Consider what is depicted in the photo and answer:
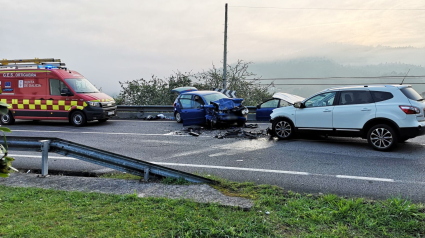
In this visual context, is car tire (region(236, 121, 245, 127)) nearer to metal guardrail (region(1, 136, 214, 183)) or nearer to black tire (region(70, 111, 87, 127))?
black tire (region(70, 111, 87, 127))

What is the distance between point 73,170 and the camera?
6.30 metres

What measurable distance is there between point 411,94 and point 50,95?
12997 mm

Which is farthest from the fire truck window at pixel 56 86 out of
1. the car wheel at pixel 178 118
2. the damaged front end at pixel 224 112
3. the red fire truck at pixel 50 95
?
the damaged front end at pixel 224 112

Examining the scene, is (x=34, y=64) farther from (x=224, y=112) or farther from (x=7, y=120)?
(x=224, y=112)

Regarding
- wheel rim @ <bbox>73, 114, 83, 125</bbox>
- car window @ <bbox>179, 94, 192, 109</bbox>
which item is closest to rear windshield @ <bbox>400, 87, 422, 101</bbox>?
car window @ <bbox>179, 94, 192, 109</bbox>

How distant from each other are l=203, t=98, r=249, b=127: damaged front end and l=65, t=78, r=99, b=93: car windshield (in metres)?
5.57

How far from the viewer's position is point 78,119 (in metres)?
13.0

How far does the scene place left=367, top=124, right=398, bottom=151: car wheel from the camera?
7.50 meters

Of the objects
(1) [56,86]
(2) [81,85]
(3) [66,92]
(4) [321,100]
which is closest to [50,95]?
(1) [56,86]

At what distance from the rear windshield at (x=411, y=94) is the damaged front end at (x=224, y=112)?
5578 mm

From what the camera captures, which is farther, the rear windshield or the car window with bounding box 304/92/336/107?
the car window with bounding box 304/92/336/107

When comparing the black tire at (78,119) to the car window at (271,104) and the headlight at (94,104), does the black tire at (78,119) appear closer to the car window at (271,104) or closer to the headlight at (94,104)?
the headlight at (94,104)

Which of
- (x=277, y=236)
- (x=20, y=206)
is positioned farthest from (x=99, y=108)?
(x=277, y=236)

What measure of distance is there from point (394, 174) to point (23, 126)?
13.7 meters
